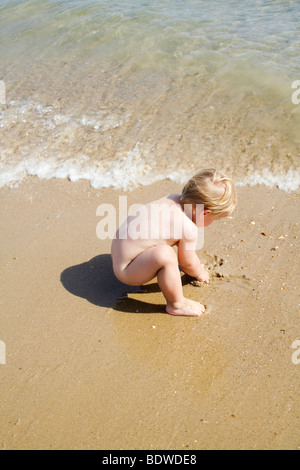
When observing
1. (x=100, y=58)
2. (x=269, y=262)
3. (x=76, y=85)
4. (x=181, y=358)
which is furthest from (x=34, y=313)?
(x=100, y=58)

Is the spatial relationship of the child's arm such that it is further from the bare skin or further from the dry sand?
the dry sand

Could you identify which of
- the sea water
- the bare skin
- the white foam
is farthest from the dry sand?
the sea water

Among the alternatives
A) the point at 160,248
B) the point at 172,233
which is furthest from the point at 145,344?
the point at 172,233

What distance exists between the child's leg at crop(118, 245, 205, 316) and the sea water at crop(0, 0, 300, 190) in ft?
4.73

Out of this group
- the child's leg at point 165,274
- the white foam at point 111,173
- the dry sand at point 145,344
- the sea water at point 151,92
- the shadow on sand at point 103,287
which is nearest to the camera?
the dry sand at point 145,344

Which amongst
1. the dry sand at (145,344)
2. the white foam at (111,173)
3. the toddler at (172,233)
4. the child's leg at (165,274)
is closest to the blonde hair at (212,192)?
the toddler at (172,233)

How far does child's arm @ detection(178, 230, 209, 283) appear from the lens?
2.71 m

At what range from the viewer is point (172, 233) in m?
2.67

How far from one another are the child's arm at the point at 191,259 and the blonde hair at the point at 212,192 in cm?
20

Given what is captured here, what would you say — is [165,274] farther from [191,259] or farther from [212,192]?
[212,192]

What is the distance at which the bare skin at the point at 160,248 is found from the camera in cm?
258

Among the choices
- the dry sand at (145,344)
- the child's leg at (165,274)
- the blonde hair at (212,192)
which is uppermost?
the blonde hair at (212,192)

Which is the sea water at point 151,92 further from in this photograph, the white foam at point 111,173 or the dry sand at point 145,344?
the dry sand at point 145,344

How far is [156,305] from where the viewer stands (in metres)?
2.79
